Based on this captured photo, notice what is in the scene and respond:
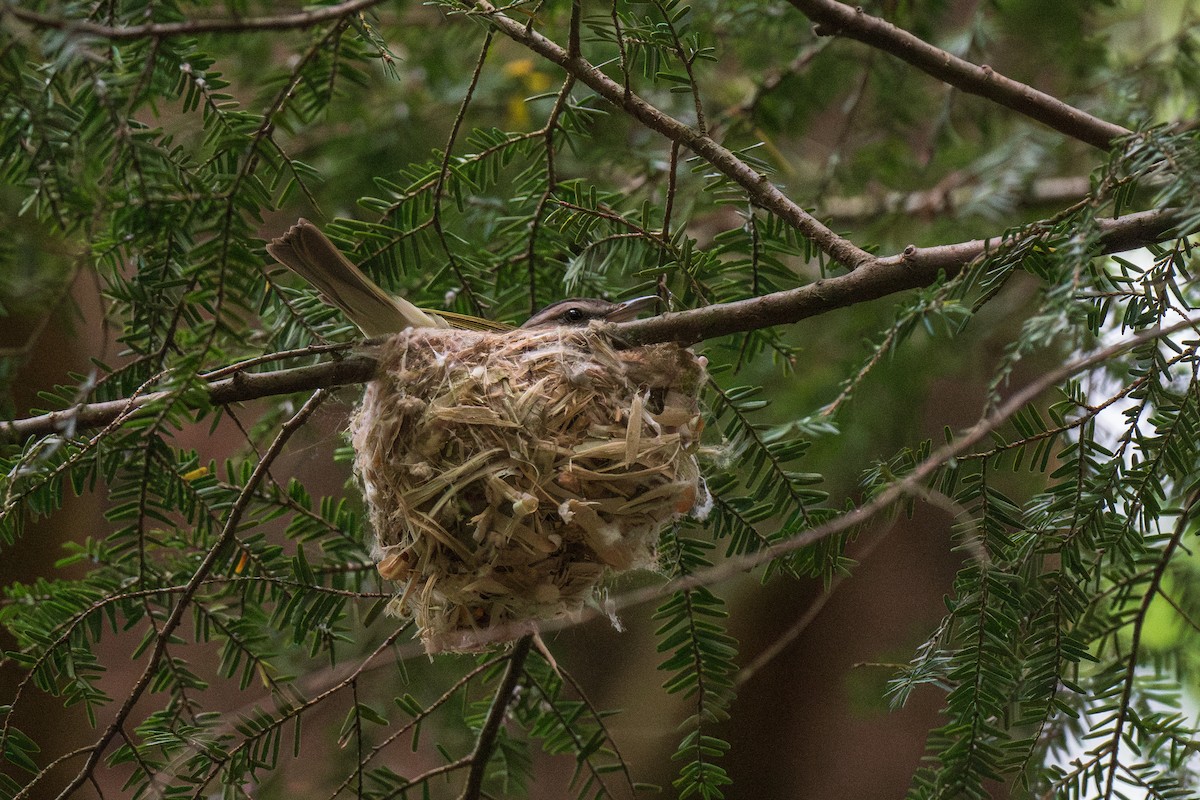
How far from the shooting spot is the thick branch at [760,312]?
1769 mm

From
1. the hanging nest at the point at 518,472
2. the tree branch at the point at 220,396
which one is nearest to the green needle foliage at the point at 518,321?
the tree branch at the point at 220,396

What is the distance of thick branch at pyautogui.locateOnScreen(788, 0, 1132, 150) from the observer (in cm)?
213

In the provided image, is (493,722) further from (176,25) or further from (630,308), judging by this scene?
(176,25)

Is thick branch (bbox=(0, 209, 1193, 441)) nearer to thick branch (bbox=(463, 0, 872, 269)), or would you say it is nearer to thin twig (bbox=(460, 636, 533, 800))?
thick branch (bbox=(463, 0, 872, 269))

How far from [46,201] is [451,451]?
0.90 metres

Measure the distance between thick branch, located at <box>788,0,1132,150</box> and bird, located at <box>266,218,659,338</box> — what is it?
75 centimetres

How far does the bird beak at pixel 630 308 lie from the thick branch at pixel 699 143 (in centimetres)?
39

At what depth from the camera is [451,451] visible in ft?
6.80

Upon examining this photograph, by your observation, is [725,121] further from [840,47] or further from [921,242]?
[921,242]

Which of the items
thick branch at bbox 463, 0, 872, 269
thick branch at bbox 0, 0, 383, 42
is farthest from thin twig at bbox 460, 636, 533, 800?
thick branch at bbox 0, 0, 383, 42

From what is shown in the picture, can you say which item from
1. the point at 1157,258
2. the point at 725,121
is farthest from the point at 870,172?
the point at 1157,258

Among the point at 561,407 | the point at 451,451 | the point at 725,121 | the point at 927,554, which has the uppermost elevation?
the point at 725,121

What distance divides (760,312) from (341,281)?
0.95 metres

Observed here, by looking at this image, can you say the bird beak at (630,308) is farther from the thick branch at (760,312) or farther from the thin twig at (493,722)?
the thin twig at (493,722)
